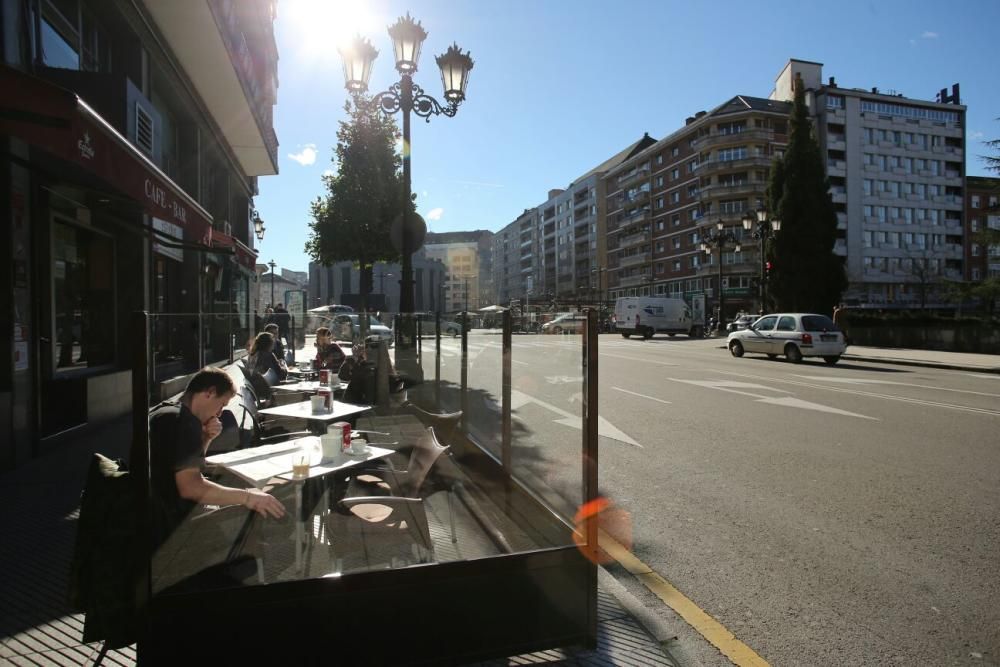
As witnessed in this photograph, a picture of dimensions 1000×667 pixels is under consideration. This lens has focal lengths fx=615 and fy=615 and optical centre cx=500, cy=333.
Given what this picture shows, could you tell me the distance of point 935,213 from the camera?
71.8 m

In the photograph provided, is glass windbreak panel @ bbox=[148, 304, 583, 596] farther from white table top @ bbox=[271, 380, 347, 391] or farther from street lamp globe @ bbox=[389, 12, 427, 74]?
street lamp globe @ bbox=[389, 12, 427, 74]

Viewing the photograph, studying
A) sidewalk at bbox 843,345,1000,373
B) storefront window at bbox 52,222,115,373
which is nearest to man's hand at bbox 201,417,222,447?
storefront window at bbox 52,222,115,373

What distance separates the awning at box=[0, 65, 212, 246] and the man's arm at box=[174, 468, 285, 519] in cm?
279

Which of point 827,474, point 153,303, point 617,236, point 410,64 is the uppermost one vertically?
point 617,236

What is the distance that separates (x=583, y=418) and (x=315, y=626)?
1382 mm

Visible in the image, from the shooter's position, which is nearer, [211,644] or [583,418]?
[211,644]

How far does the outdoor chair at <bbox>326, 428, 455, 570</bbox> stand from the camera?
3361 millimetres

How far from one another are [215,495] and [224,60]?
11605mm

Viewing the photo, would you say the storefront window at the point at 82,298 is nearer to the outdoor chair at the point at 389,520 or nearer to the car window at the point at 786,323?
the outdoor chair at the point at 389,520

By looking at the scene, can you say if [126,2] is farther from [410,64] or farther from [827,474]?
[827,474]

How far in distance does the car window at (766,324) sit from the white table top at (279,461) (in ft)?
63.1

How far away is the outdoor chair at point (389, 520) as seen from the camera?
11.0ft

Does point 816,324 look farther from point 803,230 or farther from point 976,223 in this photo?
point 976,223

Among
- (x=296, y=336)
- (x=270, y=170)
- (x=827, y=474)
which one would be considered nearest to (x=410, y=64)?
(x=296, y=336)
